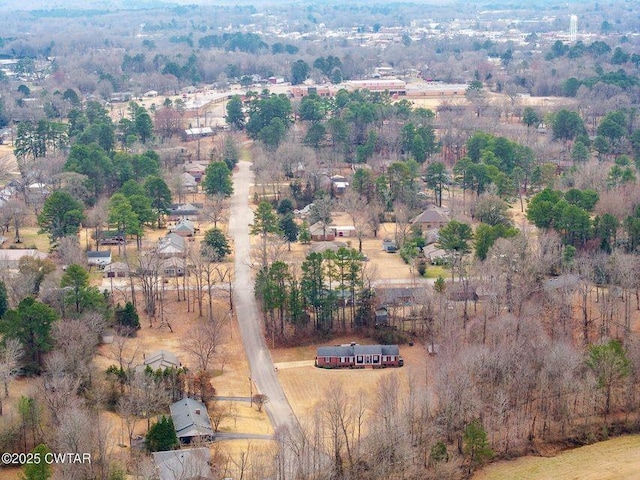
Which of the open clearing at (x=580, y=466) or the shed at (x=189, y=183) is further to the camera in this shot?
the shed at (x=189, y=183)

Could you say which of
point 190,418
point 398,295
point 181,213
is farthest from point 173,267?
point 190,418

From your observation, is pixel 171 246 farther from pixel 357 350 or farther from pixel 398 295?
pixel 357 350

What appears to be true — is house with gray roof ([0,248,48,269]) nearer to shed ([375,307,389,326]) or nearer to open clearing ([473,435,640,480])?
shed ([375,307,389,326])

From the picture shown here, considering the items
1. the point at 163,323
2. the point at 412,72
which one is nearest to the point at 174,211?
the point at 163,323

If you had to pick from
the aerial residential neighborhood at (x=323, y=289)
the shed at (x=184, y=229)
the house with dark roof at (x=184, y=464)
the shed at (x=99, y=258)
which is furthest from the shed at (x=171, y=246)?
the house with dark roof at (x=184, y=464)

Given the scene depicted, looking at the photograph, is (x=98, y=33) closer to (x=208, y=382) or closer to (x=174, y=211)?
(x=174, y=211)

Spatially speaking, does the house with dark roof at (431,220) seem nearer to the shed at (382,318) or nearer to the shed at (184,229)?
the shed at (184,229)
